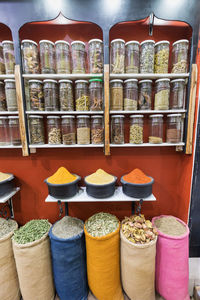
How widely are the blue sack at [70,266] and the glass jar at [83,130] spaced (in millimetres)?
745

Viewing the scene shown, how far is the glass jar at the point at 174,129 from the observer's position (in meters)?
1.19

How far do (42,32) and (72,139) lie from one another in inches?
38.5

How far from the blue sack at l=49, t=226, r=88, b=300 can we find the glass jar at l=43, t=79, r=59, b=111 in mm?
1031

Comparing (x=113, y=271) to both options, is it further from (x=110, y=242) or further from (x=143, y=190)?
(x=143, y=190)

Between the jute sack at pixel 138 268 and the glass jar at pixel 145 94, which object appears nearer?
the jute sack at pixel 138 268

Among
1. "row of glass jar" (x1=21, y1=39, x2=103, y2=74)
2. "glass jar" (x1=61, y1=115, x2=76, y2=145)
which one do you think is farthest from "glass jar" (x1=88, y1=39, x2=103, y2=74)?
"glass jar" (x1=61, y1=115, x2=76, y2=145)

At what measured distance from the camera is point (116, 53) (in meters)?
1.09

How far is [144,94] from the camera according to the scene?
3.79 ft

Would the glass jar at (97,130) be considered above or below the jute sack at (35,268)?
above

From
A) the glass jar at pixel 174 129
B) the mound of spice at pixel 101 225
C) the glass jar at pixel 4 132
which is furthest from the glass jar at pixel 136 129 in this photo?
the glass jar at pixel 4 132

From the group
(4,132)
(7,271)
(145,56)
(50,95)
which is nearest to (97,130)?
(50,95)

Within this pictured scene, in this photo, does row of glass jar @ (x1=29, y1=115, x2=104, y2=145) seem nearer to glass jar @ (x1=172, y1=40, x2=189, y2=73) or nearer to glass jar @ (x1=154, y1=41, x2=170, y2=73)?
glass jar @ (x1=154, y1=41, x2=170, y2=73)

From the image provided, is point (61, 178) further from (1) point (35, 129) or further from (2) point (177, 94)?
(2) point (177, 94)

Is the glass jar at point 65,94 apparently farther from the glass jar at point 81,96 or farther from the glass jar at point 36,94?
the glass jar at point 36,94
